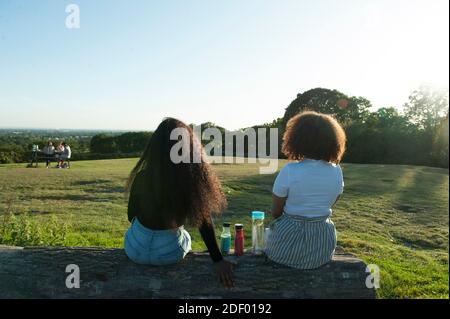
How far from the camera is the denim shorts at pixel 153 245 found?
13.4 ft

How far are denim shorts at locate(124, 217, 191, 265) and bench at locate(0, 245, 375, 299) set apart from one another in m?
0.09

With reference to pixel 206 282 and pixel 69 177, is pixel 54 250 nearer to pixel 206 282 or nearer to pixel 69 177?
pixel 206 282

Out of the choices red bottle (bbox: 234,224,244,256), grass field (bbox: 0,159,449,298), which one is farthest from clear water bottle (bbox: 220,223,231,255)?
grass field (bbox: 0,159,449,298)

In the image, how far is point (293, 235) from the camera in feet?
13.5

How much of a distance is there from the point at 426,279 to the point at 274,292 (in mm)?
4307

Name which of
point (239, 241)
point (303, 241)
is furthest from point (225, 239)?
point (303, 241)

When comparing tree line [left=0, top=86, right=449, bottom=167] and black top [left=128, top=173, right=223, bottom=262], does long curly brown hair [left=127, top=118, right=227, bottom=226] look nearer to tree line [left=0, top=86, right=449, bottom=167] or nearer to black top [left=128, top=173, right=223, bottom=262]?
black top [left=128, top=173, right=223, bottom=262]

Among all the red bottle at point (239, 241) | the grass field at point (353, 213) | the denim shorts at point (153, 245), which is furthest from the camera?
the grass field at point (353, 213)

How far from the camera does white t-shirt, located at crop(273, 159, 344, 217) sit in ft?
12.8

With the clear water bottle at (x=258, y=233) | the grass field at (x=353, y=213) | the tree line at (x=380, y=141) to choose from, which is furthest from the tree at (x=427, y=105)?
the clear water bottle at (x=258, y=233)

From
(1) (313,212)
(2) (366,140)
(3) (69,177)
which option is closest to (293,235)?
(1) (313,212)

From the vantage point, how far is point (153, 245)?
407 cm

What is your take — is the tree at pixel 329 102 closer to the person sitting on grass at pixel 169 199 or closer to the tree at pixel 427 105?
the tree at pixel 427 105

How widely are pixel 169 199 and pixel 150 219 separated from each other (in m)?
0.36
